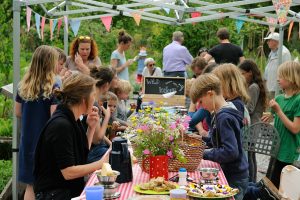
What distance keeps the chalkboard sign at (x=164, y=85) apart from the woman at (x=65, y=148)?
455 centimetres

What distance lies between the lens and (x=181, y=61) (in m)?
10.5

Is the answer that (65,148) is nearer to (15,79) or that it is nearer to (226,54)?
(15,79)

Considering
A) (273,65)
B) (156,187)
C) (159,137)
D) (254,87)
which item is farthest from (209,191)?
(273,65)

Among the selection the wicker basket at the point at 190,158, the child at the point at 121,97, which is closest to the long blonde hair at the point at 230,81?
the wicker basket at the point at 190,158

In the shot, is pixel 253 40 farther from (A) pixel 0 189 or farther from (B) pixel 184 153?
(B) pixel 184 153

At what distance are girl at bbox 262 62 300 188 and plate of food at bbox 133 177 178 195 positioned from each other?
6.54 feet

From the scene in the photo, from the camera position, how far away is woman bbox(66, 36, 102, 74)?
7.29 metres

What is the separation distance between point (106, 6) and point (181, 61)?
326cm

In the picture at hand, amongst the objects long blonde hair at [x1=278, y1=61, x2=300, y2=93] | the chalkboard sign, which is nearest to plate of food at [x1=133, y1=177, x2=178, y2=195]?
long blonde hair at [x1=278, y1=61, x2=300, y2=93]

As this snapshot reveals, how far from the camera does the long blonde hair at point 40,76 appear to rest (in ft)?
15.6

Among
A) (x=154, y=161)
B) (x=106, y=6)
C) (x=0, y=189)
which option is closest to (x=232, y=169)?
(x=154, y=161)

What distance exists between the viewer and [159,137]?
12.0ft

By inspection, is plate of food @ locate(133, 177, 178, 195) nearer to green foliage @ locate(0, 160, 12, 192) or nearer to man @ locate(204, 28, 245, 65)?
green foliage @ locate(0, 160, 12, 192)

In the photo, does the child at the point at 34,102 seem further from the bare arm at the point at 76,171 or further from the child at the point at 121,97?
the child at the point at 121,97
